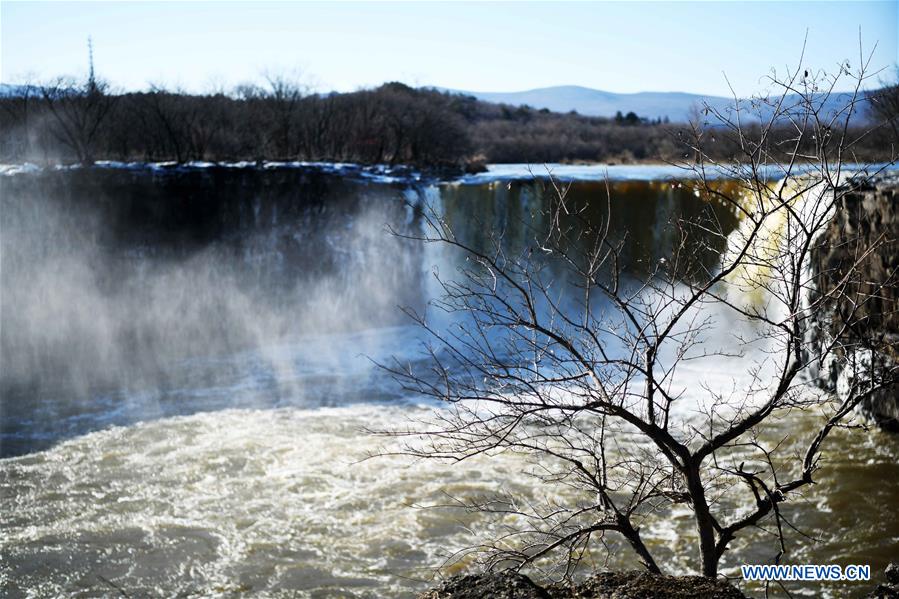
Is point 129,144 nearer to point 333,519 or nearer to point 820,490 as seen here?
point 333,519

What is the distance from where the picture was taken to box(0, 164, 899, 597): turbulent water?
6594 mm

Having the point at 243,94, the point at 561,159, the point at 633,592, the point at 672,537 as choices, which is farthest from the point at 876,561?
the point at 561,159

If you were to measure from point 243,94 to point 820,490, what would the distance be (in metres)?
23.0

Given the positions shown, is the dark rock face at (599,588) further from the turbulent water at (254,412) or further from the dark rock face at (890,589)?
the turbulent water at (254,412)

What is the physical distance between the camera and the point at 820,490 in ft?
24.7

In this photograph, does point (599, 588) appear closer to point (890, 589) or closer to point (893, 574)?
point (890, 589)

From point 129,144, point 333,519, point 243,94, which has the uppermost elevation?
point 243,94

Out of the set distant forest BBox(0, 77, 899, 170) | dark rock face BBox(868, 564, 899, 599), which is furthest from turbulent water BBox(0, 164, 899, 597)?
distant forest BBox(0, 77, 899, 170)

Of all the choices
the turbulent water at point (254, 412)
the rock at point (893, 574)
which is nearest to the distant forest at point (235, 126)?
the turbulent water at point (254, 412)

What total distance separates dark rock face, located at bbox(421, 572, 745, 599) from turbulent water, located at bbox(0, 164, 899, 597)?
0.96 meters

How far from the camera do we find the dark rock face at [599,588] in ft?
9.20

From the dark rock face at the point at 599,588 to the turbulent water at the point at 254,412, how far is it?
0.96 m

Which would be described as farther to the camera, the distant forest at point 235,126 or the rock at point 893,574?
the distant forest at point 235,126

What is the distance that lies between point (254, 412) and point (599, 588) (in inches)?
344
